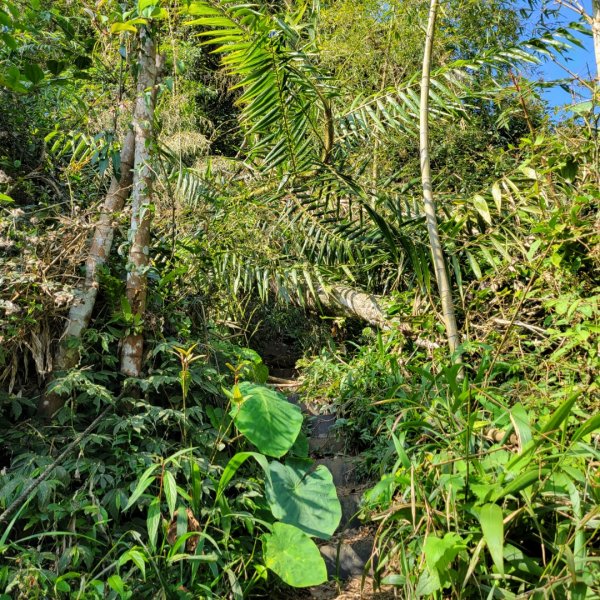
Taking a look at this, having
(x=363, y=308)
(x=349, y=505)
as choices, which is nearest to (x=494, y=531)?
(x=349, y=505)

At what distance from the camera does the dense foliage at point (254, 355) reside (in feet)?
7.11

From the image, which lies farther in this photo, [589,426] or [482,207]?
[482,207]

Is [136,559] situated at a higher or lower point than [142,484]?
lower

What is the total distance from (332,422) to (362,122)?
217cm

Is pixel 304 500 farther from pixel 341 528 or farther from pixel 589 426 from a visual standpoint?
pixel 589 426

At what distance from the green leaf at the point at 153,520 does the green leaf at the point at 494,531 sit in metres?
1.19

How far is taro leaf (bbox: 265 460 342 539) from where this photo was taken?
2584mm

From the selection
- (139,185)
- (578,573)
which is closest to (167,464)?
(139,185)

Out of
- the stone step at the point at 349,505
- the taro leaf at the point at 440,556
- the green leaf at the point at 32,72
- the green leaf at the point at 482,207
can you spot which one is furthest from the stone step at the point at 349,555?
the green leaf at the point at 32,72

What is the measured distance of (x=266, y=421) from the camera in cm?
277

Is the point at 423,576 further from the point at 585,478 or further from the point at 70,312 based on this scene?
the point at 70,312

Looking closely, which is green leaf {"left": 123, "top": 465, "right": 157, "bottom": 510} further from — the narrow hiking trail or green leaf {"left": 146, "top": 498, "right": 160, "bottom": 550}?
the narrow hiking trail

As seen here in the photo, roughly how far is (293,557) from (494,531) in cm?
85

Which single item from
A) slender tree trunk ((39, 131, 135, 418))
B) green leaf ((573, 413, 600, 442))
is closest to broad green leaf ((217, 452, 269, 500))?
slender tree trunk ((39, 131, 135, 418))
